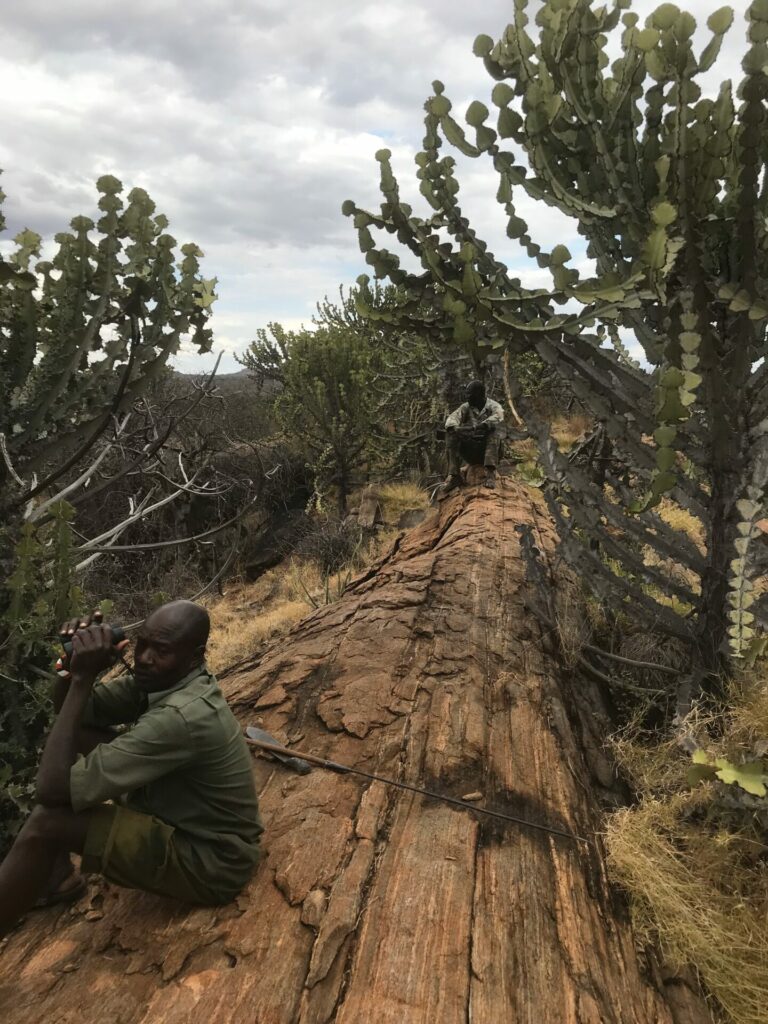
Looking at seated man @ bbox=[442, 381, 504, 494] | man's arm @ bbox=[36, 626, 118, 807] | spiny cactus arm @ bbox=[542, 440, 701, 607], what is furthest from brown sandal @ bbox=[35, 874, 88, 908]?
seated man @ bbox=[442, 381, 504, 494]

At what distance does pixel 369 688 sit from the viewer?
12.4 ft

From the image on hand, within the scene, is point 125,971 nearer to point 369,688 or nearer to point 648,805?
point 369,688

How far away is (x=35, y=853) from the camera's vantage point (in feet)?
7.04

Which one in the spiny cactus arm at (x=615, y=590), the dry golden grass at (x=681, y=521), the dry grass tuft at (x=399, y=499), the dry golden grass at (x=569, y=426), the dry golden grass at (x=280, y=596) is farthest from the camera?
the dry golden grass at (x=569, y=426)

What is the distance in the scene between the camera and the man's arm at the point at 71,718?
220cm

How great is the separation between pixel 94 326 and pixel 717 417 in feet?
10.6

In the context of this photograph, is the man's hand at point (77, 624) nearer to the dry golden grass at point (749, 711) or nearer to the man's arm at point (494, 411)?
the dry golden grass at point (749, 711)

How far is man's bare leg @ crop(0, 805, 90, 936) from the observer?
2.10m

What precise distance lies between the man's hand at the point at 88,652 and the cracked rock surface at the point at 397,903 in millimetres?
904

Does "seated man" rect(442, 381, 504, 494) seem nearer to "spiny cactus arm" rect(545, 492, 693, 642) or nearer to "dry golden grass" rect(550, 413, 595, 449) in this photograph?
"spiny cactus arm" rect(545, 492, 693, 642)

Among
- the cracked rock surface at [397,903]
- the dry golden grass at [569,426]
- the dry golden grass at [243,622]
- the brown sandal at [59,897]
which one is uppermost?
the dry golden grass at [569,426]

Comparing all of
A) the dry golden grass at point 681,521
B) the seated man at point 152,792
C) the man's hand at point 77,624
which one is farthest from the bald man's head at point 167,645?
the dry golden grass at point 681,521

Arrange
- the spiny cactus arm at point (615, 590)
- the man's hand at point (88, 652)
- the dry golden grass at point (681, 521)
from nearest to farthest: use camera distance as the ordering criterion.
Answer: the man's hand at point (88, 652), the spiny cactus arm at point (615, 590), the dry golden grass at point (681, 521)

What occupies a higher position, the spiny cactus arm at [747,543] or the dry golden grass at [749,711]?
the spiny cactus arm at [747,543]
